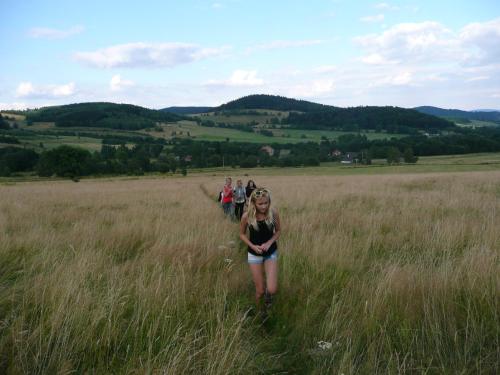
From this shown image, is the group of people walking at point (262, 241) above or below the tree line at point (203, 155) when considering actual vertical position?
above

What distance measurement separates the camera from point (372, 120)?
153500mm

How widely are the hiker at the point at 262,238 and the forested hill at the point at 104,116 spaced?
152 meters

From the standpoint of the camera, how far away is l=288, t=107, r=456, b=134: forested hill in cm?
14525

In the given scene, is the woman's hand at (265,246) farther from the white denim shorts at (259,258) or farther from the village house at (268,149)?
the village house at (268,149)

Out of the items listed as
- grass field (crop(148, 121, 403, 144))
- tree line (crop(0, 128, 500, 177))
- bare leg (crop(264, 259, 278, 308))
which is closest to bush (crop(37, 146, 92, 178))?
tree line (crop(0, 128, 500, 177))

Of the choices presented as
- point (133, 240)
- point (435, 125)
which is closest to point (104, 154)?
point (133, 240)

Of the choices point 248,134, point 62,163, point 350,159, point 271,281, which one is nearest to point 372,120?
point 248,134

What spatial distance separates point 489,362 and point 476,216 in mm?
6281

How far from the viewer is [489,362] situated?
2.62 metres

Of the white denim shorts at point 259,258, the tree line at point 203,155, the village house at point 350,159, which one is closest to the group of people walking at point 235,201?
the white denim shorts at point 259,258

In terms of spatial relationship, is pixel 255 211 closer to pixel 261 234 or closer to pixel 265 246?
pixel 261 234

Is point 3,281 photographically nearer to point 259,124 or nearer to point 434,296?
point 434,296

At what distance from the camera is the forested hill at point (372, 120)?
14525cm

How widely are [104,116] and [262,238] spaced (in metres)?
175
